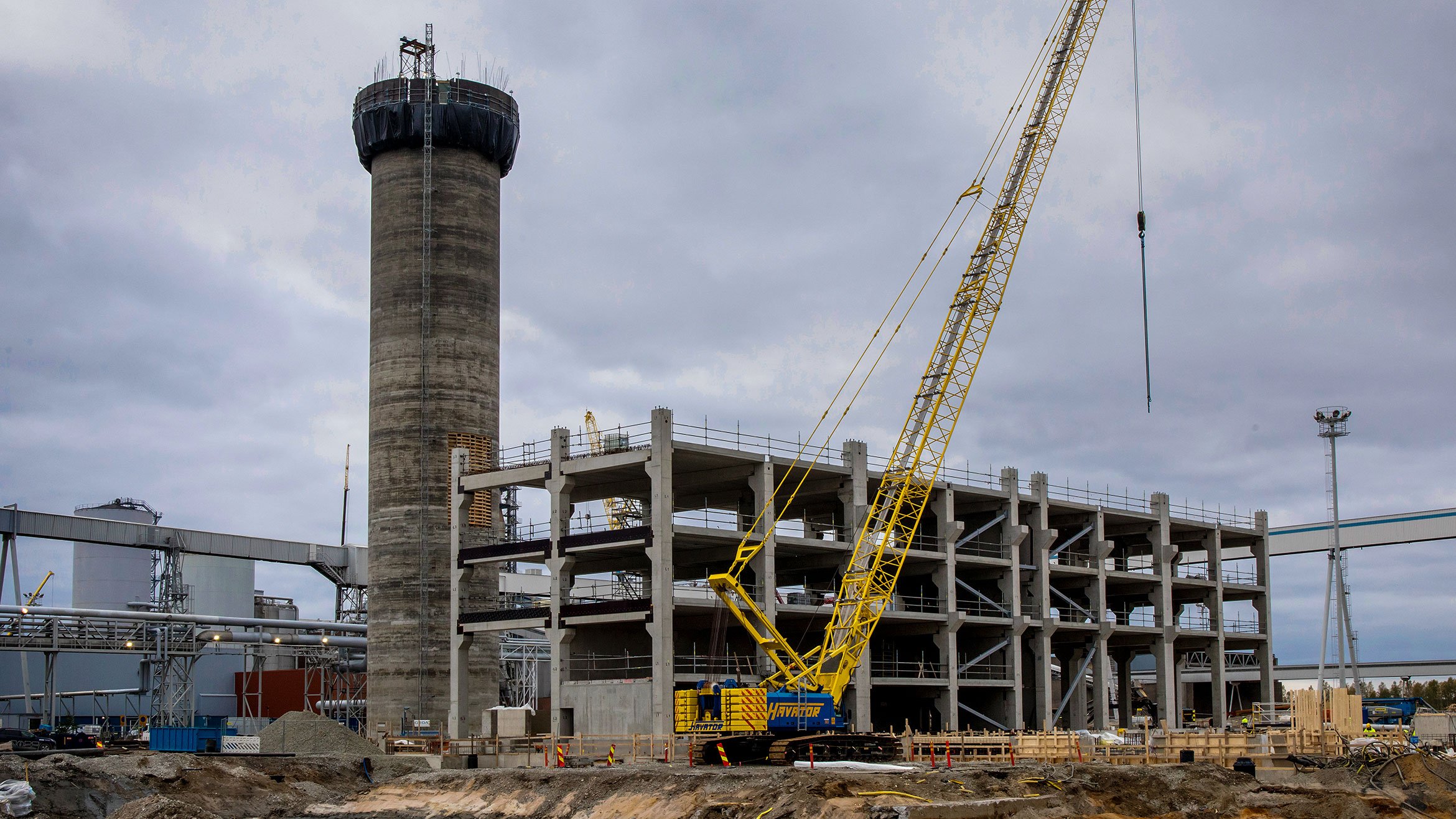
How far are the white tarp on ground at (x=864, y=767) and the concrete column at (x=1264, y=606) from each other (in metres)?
59.2

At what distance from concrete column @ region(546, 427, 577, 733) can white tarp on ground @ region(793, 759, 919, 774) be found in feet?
61.2

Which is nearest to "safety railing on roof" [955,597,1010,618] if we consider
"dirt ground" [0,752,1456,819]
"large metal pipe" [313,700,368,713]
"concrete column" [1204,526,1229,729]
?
"concrete column" [1204,526,1229,729]

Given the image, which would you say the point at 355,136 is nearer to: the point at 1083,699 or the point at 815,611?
the point at 815,611

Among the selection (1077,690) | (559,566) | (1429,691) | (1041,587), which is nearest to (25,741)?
(559,566)

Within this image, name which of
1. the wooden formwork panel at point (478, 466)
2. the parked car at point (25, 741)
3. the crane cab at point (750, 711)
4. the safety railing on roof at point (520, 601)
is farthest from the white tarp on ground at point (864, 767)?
the safety railing on roof at point (520, 601)

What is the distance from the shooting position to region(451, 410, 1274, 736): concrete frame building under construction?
66375mm

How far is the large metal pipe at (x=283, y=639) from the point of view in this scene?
79.1 metres

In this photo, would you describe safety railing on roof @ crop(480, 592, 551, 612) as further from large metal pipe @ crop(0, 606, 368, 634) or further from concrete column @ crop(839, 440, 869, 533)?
concrete column @ crop(839, 440, 869, 533)

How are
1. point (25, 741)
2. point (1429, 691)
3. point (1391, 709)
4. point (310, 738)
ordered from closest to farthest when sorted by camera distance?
point (25, 741) → point (310, 738) → point (1391, 709) → point (1429, 691)

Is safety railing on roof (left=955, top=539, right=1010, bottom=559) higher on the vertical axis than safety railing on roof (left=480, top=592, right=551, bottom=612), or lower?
higher

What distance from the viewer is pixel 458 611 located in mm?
72062

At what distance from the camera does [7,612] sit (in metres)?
71.1

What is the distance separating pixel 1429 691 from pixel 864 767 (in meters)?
110

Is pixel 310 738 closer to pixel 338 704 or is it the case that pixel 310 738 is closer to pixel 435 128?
pixel 338 704
